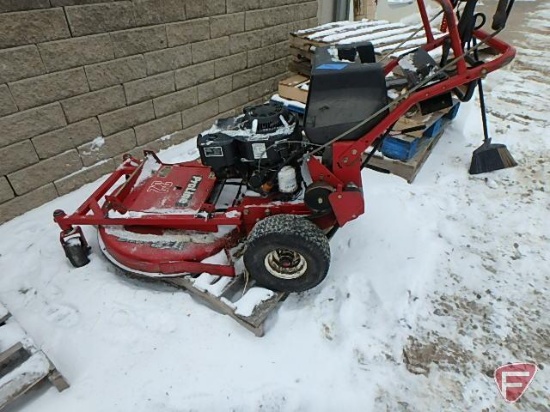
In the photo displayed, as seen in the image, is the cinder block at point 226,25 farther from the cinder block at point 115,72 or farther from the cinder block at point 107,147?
the cinder block at point 107,147

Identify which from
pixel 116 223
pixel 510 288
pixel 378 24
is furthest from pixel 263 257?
pixel 378 24

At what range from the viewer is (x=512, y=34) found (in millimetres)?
8219

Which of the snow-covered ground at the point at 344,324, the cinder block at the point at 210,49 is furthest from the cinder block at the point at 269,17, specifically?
the snow-covered ground at the point at 344,324

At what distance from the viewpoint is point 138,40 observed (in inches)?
124

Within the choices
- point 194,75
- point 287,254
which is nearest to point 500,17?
point 287,254

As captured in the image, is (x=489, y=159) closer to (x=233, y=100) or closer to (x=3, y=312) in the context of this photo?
(x=233, y=100)

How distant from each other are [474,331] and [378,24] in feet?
11.0

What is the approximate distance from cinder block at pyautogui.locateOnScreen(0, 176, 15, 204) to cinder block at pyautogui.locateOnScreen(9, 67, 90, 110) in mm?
526

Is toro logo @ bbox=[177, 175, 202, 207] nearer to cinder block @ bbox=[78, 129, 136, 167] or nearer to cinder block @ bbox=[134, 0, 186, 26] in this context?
cinder block @ bbox=[78, 129, 136, 167]

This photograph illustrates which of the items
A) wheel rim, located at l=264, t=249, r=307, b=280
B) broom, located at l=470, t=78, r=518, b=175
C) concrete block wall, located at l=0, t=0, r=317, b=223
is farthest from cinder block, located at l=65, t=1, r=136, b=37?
broom, located at l=470, t=78, r=518, b=175

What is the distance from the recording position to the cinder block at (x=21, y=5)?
2.40 meters

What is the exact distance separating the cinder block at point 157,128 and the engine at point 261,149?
128 cm

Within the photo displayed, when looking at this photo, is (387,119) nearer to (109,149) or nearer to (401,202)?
(401,202)

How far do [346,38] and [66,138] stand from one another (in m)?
2.57
